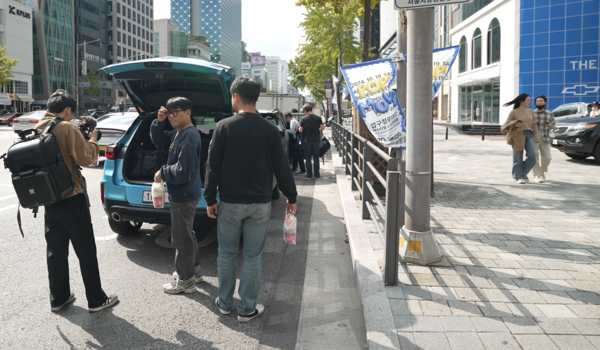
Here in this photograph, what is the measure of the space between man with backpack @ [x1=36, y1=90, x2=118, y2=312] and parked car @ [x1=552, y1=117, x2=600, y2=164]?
42.8 ft

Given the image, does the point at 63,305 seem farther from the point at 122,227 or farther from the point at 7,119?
the point at 7,119

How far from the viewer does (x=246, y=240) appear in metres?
3.69

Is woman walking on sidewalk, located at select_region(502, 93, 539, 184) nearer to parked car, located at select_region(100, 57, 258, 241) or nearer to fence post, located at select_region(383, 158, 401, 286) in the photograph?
parked car, located at select_region(100, 57, 258, 241)

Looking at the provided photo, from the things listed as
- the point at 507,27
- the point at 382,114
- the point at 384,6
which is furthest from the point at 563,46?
the point at 384,6

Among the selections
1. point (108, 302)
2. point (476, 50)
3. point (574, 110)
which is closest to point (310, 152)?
point (108, 302)

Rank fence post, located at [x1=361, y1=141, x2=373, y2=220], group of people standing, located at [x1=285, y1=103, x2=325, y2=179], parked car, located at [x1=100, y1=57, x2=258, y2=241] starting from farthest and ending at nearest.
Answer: group of people standing, located at [x1=285, y1=103, x2=325, y2=179] → fence post, located at [x1=361, y1=141, x2=373, y2=220] → parked car, located at [x1=100, y1=57, x2=258, y2=241]

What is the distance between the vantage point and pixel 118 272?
190 inches

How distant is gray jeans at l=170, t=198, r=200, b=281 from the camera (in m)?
4.25

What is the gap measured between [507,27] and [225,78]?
111ft

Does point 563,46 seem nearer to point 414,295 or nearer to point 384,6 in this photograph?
point 414,295

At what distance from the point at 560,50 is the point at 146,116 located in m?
32.6

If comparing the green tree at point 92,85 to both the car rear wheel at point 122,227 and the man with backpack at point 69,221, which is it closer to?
the car rear wheel at point 122,227

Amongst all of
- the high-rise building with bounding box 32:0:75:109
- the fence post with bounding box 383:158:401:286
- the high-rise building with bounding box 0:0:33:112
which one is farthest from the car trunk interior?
the high-rise building with bounding box 32:0:75:109

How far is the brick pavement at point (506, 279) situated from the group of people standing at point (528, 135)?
1.73 metres
